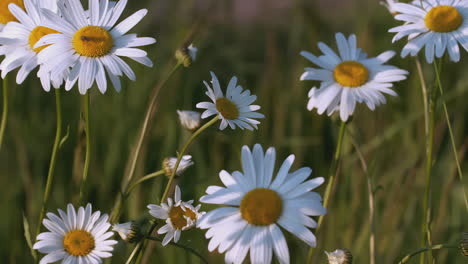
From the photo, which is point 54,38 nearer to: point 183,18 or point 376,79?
point 376,79

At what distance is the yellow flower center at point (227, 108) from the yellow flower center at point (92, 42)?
174 millimetres

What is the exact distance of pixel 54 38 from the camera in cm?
80

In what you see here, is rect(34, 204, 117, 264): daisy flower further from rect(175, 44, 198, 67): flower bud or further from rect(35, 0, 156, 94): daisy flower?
rect(175, 44, 198, 67): flower bud

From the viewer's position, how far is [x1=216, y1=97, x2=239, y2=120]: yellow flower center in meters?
0.82

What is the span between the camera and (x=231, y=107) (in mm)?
852

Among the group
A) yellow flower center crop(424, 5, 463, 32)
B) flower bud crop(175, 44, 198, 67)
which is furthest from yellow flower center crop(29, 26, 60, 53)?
yellow flower center crop(424, 5, 463, 32)

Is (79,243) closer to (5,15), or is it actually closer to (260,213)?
(260,213)

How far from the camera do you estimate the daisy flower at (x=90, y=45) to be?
0.77 meters

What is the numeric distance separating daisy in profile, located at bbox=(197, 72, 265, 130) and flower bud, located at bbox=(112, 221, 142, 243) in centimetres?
17

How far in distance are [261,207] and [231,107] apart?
20 cm

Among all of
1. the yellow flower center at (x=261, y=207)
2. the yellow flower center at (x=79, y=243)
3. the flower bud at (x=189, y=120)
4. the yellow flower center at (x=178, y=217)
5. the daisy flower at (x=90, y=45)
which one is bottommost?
the yellow flower center at (x=79, y=243)

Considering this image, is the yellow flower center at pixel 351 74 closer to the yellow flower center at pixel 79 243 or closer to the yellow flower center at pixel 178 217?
the yellow flower center at pixel 178 217

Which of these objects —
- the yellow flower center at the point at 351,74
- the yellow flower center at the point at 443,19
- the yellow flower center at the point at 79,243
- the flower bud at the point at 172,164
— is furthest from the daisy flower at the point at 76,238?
the yellow flower center at the point at 443,19

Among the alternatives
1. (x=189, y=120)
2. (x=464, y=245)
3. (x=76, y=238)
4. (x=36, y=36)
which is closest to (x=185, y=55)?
(x=189, y=120)
